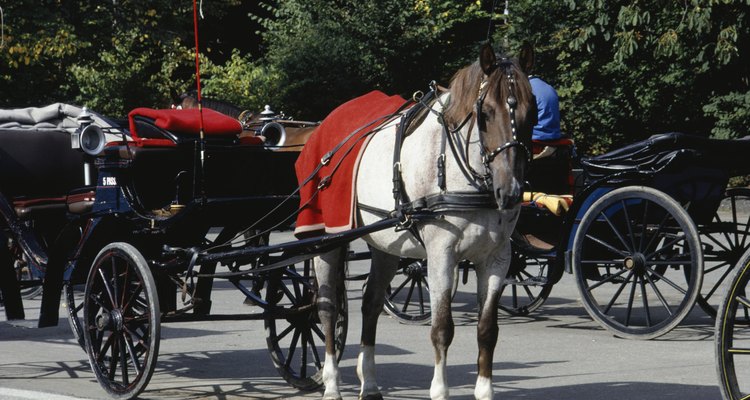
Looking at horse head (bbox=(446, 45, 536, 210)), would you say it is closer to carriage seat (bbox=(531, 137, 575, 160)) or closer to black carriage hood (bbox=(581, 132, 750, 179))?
black carriage hood (bbox=(581, 132, 750, 179))

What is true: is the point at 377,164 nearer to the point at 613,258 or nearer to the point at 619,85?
the point at 613,258

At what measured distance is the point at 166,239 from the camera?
7.49m

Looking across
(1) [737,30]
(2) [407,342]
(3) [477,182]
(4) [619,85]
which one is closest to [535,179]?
(2) [407,342]

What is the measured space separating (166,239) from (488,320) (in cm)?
250

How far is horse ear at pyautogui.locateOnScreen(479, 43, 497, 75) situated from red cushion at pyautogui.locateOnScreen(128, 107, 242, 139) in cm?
231

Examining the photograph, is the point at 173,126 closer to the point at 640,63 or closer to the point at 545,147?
the point at 545,147

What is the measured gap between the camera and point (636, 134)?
26875 mm

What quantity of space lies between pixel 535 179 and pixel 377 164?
342cm

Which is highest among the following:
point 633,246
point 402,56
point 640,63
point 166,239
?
point 402,56

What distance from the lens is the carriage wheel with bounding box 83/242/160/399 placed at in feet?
21.8

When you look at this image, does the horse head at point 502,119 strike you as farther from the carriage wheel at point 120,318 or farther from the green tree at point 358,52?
the green tree at point 358,52

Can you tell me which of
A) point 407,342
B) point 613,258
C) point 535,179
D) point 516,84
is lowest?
point 407,342

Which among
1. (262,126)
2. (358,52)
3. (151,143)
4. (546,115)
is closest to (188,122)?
(151,143)

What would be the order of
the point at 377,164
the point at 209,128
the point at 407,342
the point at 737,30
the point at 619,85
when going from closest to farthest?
the point at 377,164 < the point at 209,128 < the point at 407,342 < the point at 737,30 < the point at 619,85
